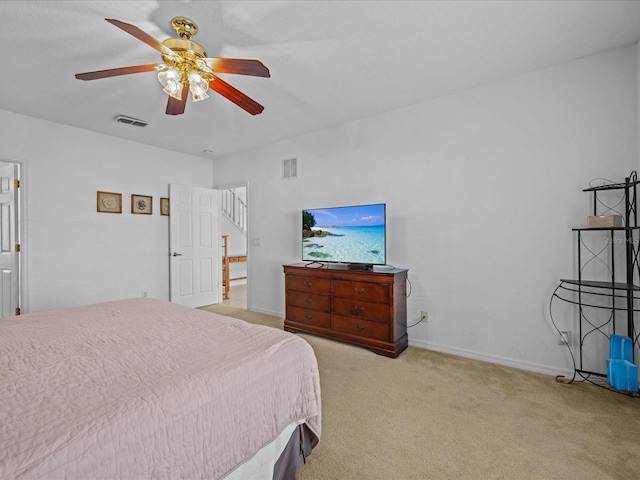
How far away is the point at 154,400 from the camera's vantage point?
1.03 metres

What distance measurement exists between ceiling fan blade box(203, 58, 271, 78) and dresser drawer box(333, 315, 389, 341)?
2425 millimetres

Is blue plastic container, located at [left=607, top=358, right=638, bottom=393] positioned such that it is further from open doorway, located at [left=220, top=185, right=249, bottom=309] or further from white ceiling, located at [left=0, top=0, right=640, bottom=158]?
open doorway, located at [left=220, top=185, right=249, bottom=309]

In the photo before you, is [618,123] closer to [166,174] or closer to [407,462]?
[407,462]

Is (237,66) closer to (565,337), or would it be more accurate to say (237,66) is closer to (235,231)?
(565,337)

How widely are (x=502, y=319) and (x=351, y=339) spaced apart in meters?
1.48

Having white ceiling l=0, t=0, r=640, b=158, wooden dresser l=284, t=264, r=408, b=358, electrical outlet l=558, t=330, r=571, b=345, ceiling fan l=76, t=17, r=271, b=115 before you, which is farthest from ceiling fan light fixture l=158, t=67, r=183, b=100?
electrical outlet l=558, t=330, r=571, b=345

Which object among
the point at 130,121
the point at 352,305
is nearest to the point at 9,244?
the point at 130,121

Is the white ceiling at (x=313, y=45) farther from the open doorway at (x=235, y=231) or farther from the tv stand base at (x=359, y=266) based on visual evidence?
the open doorway at (x=235, y=231)

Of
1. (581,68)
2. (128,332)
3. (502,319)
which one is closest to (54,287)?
(128,332)

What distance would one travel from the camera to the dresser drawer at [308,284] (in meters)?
3.51

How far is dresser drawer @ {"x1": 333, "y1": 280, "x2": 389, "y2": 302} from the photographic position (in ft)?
10.2

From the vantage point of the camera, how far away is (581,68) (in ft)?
8.38

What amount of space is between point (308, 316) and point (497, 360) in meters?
1.99

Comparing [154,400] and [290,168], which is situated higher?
[290,168]
